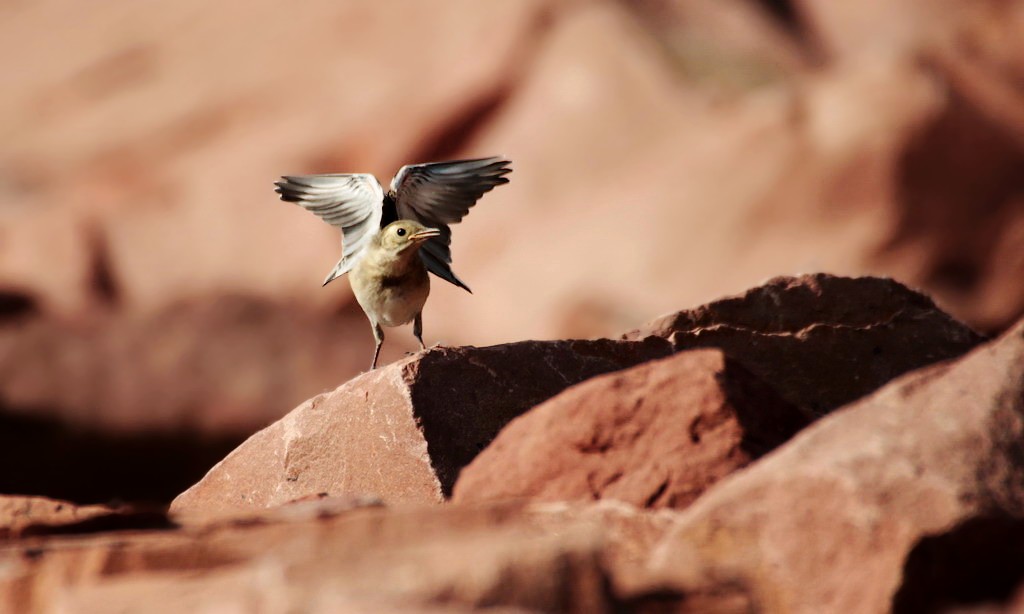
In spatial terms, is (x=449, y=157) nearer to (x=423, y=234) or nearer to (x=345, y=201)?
(x=345, y=201)

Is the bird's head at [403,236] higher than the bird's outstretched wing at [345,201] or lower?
lower

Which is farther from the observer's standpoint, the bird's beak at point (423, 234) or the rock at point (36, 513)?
the bird's beak at point (423, 234)

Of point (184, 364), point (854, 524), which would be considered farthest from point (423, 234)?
point (184, 364)

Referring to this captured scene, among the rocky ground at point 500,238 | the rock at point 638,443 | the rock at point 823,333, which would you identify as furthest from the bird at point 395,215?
the rock at point 638,443

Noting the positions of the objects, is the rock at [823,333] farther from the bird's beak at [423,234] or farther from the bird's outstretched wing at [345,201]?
the bird's outstretched wing at [345,201]

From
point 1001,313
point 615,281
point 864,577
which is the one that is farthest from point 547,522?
point 1001,313

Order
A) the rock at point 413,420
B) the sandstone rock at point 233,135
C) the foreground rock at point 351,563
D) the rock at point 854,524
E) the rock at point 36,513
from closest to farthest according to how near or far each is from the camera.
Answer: the foreground rock at point 351,563 → the rock at point 854,524 → the rock at point 36,513 → the rock at point 413,420 → the sandstone rock at point 233,135
